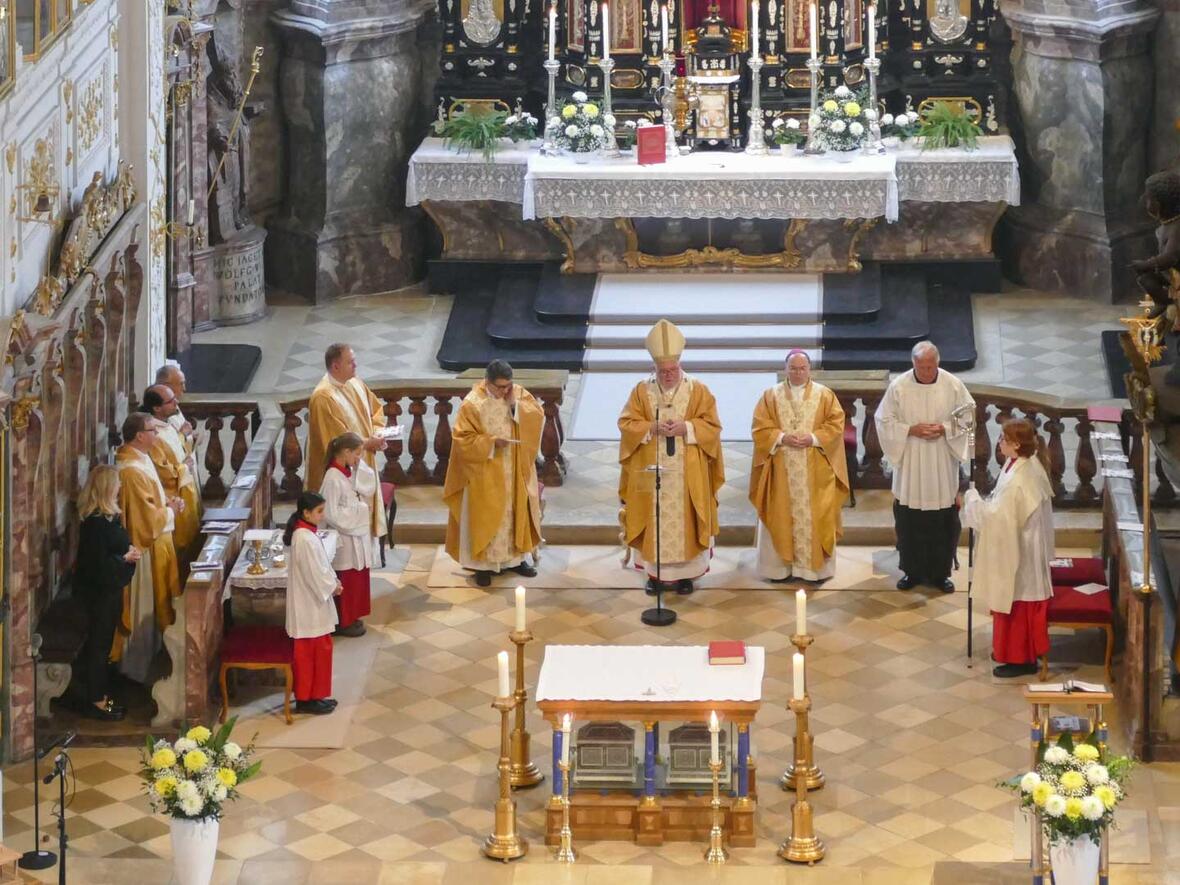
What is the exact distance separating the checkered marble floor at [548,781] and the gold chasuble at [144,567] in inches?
28.9

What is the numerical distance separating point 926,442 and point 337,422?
3.61 m

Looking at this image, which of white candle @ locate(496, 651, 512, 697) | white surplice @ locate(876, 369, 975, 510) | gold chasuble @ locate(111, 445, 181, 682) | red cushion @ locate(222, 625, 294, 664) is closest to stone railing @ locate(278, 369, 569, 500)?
white surplice @ locate(876, 369, 975, 510)

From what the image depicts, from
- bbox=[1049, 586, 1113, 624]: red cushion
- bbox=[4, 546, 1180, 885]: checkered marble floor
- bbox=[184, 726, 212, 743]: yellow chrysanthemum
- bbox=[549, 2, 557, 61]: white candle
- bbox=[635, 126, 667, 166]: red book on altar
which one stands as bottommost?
bbox=[4, 546, 1180, 885]: checkered marble floor

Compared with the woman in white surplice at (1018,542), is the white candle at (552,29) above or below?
above

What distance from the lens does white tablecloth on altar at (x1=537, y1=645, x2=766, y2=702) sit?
14.2 m

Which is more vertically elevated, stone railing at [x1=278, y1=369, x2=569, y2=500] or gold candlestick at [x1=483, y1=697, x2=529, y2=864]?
stone railing at [x1=278, y1=369, x2=569, y2=500]

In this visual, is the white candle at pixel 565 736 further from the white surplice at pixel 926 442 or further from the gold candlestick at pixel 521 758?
the white surplice at pixel 926 442

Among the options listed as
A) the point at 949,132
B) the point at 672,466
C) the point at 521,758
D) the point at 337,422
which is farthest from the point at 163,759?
the point at 949,132

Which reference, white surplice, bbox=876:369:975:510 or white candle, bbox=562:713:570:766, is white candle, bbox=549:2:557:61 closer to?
white surplice, bbox=876:369:975:510

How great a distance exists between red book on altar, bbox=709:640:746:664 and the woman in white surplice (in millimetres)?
2113

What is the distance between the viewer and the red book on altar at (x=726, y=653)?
571 inches

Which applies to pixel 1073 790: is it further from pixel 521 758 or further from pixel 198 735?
pixel 198 735

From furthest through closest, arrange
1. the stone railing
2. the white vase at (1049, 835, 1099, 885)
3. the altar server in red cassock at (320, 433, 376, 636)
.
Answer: the stone railing < the altar server in red cassock at (320, 433, 376, 636) < the white vase at (1049, 835, 1099, 885)

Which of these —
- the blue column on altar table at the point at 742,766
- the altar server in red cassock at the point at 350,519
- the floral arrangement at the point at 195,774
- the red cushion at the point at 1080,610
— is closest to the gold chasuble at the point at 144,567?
the altar server in red cassock at the point at 350,519
